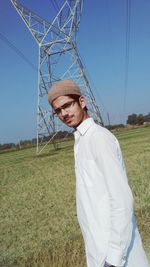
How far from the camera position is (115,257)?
2.76 metres

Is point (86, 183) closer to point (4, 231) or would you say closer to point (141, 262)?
point (141, 262)

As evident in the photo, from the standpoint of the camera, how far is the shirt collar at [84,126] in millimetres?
2955

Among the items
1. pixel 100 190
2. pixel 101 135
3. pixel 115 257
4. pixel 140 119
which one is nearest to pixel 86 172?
pixel 100 190

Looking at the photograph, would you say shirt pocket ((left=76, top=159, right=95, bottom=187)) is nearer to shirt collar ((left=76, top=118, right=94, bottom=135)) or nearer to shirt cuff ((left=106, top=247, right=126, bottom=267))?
shirt collar ((left=76, top=118, right=94, bottom=135))

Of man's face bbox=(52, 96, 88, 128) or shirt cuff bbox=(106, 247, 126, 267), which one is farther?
man's face bbox=(52, 96, 88, 128)

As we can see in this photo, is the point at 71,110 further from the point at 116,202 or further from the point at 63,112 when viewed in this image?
the point at 116,202

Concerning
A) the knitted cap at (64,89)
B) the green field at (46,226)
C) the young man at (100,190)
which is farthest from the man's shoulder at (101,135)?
the green field at (46,226)

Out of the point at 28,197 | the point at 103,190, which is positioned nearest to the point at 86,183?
the point at 103,190

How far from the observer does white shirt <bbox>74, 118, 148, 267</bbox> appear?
2.76 m

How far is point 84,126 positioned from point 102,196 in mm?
401

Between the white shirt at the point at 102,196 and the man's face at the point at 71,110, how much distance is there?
0.14ft

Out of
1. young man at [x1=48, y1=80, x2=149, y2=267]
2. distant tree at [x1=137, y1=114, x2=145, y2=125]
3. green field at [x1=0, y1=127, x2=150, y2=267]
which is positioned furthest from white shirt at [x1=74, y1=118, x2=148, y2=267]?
distant tree at [x1=137, y1=114, x2=145, y2=125]

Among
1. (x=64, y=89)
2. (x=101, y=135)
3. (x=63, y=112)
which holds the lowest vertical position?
(x=101, y=135)

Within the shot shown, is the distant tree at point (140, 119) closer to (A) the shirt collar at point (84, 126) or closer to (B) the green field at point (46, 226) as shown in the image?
(B) the green field at point (46, 226)
